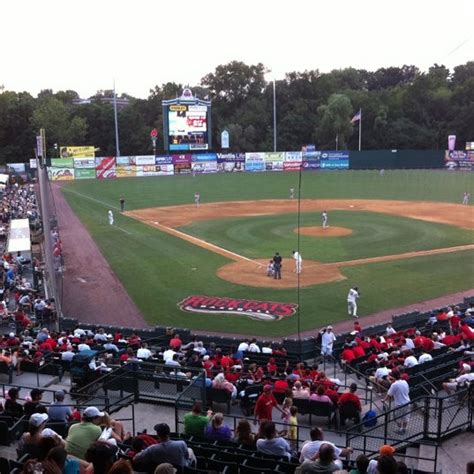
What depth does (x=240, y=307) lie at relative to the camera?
24234mm

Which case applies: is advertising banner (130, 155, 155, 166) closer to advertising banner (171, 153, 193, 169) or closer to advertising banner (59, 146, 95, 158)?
advertising banner (171, 153, 193, 169)

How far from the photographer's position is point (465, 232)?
39656mm

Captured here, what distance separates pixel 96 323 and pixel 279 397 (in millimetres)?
12823

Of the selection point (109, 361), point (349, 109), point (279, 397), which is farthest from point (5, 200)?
point (349, 109)

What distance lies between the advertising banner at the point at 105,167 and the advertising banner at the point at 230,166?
16.0m

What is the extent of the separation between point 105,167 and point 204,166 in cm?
1459

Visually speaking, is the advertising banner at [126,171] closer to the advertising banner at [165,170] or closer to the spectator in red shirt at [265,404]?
the advertising banner at [165,170]

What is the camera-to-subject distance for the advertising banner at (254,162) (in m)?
90.1

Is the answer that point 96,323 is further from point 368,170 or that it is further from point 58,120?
point 58,120

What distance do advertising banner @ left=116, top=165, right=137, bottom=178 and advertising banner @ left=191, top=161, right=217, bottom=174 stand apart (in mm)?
8726

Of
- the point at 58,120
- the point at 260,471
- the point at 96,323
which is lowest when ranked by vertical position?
the point at 96,323

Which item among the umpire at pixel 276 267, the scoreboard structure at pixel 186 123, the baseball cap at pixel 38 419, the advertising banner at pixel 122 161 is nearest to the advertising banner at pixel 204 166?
the scoreboard structure at pixel 186 123

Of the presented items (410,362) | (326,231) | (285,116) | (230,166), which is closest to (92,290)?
(410,362)

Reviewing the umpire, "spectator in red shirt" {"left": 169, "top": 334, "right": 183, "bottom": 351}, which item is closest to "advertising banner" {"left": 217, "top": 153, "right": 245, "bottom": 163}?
the umpire
